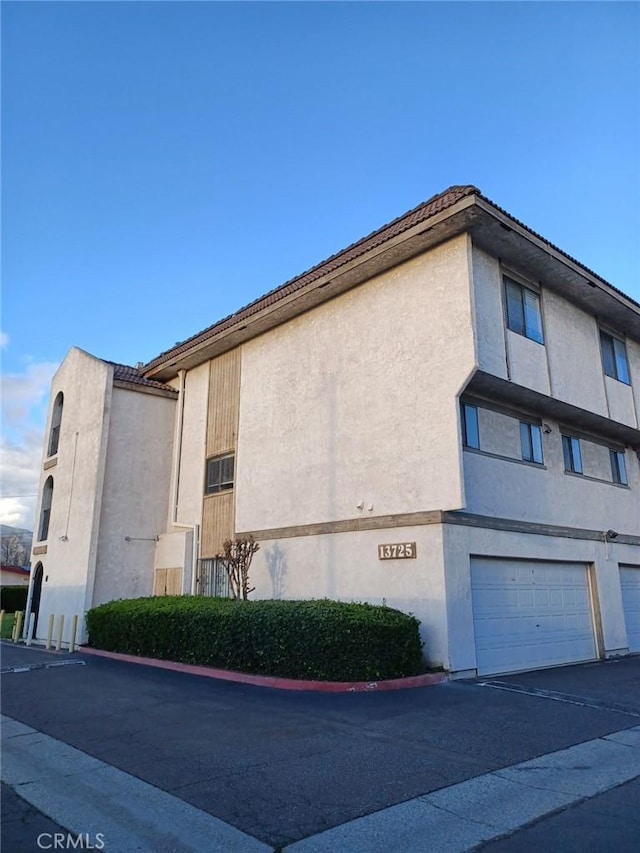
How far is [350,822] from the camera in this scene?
4.44 m

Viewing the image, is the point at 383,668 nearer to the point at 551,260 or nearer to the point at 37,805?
the point at 37,805

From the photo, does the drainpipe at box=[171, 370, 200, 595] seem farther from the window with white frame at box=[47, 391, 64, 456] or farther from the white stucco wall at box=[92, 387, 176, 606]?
the window with white frame at box=[47, 391, 64, 456]

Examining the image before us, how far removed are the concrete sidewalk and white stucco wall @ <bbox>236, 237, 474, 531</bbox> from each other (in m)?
5.92

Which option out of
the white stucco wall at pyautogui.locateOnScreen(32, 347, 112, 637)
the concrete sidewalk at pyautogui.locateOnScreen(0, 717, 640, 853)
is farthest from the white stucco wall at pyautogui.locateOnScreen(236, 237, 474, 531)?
the concrete sidewalk at pyautogui.locateOnScreen(0, 717, 640, 853)

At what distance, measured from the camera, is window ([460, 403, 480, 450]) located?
12.4 metres

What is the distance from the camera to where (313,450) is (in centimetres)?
1457

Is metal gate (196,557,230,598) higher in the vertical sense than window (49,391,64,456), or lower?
lower

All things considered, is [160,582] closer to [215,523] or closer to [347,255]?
[215,523]

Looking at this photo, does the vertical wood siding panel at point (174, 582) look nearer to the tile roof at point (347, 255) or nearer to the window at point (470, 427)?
the tile roof at point (347, 255)

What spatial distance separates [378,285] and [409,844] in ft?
37.9

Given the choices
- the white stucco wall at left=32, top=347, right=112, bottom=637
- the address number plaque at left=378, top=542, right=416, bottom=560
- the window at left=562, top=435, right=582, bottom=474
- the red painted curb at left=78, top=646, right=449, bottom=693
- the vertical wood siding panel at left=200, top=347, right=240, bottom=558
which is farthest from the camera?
the white stucco wall at left=32, top=347, right=112, bottom=637

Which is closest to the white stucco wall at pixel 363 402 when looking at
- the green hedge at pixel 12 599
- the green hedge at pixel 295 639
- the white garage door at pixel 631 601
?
the green hedge at pixel 295 639

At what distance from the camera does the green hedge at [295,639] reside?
1009 cm

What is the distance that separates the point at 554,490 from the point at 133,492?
11.7m
